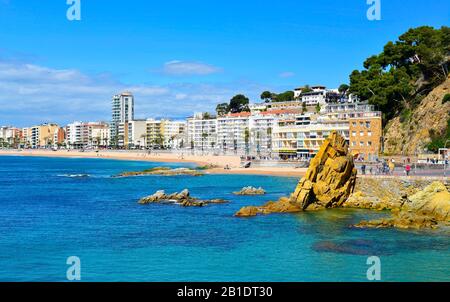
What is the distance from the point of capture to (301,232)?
30.4m

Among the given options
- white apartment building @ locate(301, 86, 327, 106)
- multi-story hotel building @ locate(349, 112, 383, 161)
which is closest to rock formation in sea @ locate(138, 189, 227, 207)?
multi-story hotel building @ locate(349, 112, 383, 161)

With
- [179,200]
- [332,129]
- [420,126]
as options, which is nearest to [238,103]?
[332,129]

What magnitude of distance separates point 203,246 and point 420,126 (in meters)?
52.3

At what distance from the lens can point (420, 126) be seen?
7100 cm

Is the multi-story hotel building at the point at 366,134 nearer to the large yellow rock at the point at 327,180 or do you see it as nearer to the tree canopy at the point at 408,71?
the tree canopy at the point at 408,71

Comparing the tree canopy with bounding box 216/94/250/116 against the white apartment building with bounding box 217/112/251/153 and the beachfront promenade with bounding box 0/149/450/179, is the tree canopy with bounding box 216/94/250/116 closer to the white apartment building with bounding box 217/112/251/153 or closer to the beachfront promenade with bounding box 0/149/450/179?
the white apartment building with bounding box 217/112/251/153

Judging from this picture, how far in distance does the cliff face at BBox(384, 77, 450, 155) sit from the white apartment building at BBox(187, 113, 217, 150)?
308ft

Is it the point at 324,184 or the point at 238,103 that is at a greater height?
the point at 238,103

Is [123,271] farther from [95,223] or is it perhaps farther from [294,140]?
[294,140]

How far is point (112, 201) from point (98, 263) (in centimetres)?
2460

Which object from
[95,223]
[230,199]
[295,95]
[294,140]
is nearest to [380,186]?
[230,199]

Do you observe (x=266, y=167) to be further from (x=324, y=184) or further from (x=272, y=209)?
(x=272, y=209)

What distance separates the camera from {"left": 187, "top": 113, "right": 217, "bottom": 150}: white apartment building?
17112 centimetres

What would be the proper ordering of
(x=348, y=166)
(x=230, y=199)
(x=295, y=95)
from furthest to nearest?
(x=295, y=95)
(x=230, y=199)
(x=348, y=166)
